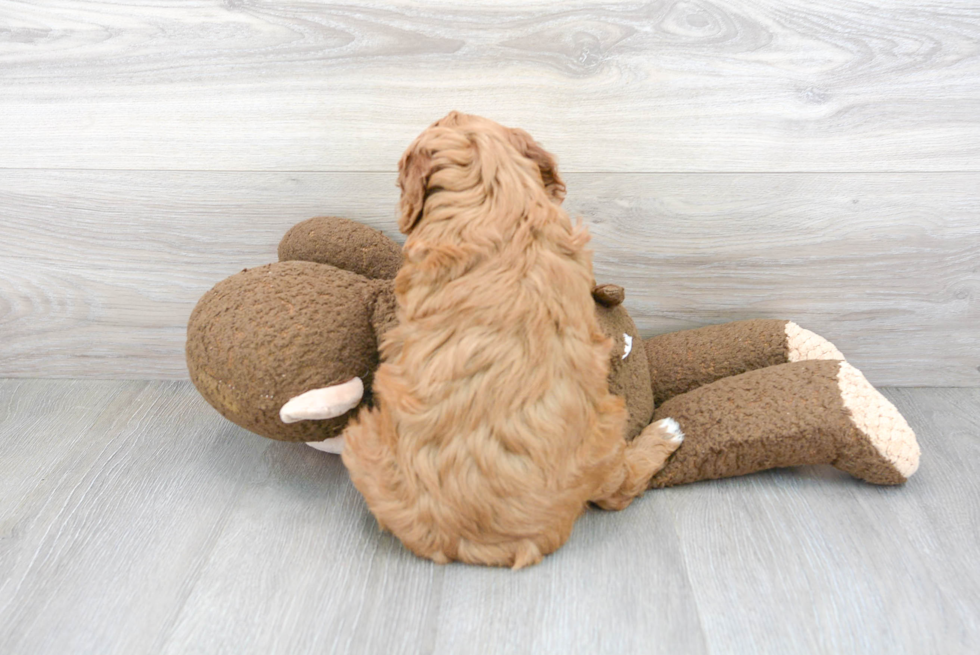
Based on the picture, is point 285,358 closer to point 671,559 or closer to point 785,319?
point 671,559

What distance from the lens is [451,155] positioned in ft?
3.01

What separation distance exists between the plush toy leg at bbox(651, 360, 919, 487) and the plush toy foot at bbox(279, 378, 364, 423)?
514 millimetres

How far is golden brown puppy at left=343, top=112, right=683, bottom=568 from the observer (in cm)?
90

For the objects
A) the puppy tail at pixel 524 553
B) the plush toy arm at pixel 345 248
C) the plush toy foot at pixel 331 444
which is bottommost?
the plush toy foot at pixel 331 444

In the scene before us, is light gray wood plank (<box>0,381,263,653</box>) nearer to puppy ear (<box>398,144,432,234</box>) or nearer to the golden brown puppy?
the golden brown puppy

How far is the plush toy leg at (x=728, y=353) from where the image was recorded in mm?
1288

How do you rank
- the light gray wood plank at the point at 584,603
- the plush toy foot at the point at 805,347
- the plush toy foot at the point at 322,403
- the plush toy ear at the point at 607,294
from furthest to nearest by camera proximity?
the plush toy foot at the point at 805,347
the plush toy ear at the point at 607,294
the plush toy foot at the point at 322,403
the light gray wood plank at the point at 584,603

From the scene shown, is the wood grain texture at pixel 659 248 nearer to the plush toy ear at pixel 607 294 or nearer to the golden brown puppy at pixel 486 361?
the plush toy ear at pixel 607 294

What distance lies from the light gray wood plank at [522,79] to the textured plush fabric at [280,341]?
312 mm

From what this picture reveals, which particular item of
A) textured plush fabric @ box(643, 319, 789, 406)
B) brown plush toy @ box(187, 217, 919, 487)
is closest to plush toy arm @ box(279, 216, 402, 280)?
brown plush toy @ box(187, 217, 919, 487)

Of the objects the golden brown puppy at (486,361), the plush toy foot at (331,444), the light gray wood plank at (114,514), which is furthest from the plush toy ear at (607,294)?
the light gray wood plank at (114,514)

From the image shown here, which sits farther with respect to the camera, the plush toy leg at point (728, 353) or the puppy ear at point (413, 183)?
the plush toy leg at point (728, 353)

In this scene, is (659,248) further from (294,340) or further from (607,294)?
(294,340)

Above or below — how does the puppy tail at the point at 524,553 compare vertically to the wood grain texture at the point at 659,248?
below
